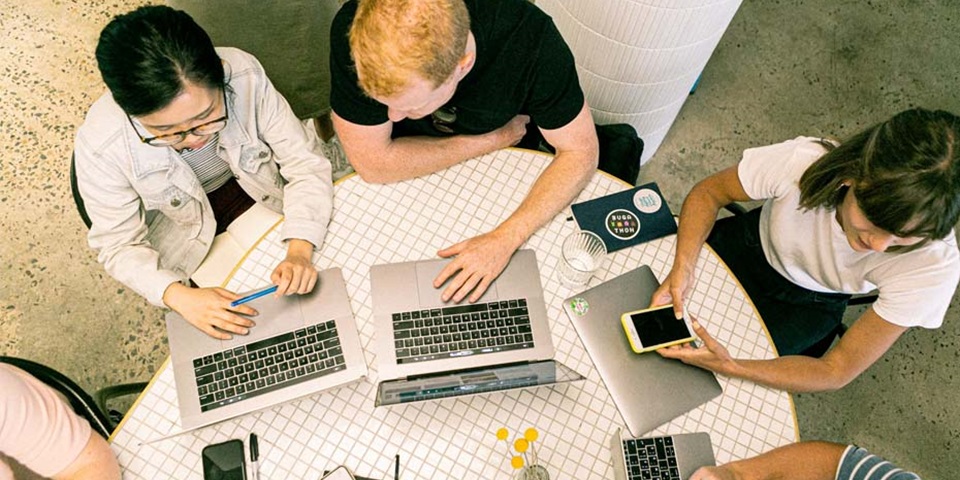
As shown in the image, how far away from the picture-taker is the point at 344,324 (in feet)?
4.44

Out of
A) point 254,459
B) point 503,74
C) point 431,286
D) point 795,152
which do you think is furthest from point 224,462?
point 795,152

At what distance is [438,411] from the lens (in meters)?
1.32

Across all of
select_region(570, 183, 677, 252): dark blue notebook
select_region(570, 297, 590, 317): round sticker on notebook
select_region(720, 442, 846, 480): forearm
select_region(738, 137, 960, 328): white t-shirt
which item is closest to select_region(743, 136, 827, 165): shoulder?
select_region(738, 137, 960, 328): white t-shirt

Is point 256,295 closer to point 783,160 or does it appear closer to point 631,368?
point 631,368

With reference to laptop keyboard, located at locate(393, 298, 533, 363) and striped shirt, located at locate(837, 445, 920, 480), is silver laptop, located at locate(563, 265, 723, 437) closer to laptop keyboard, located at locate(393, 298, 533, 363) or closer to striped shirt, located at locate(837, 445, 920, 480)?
laptop keyboard, located at locate(393, 298, 533, 363)

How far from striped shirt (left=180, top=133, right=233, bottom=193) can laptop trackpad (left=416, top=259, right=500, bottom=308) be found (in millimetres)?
580

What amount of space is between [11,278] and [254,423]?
58.5 inches

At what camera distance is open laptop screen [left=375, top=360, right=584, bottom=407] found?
123cm

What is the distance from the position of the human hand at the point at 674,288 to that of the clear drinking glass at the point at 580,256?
14 cm

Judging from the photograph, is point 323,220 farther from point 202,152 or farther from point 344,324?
point 202,152

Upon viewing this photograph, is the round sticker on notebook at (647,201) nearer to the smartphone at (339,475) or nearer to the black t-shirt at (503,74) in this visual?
the black t-shirt at (503,74)

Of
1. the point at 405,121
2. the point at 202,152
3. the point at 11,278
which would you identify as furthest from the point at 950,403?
the point at 11,278

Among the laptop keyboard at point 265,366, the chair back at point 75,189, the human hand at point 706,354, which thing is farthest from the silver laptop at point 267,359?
the human hand at point 706,354

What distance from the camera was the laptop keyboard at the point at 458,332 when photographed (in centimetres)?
134
